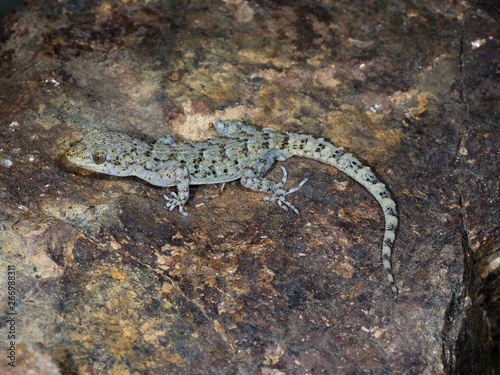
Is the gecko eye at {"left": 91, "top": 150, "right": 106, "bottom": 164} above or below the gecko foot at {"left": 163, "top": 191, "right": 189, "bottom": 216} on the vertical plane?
above

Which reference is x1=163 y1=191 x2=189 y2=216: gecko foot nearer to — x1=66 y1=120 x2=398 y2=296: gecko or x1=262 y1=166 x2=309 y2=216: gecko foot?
x1=66 y1=120 x2=398 y2=296: gecko

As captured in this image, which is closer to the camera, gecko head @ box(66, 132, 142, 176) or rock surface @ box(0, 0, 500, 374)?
rock surface @ box(0, 0, 500, 374)

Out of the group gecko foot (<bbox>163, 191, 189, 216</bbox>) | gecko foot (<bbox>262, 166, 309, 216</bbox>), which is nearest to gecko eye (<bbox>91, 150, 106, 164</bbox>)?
gecko foot (<bbox>163, 191, 189, 216</bbox>)

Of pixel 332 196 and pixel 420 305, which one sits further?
pixel 332 196

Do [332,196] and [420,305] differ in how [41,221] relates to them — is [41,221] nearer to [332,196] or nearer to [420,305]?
[332,196]

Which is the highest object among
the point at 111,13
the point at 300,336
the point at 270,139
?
the point at 111,13

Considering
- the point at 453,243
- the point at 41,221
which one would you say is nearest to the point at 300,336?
the point at 453,243

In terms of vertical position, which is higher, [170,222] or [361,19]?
[361,19]

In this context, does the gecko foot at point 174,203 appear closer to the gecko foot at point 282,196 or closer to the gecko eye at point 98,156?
the gecko eye at point 98,156
